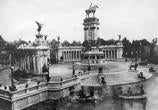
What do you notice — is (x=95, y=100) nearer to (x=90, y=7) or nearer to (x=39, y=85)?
(x=39, y=85)

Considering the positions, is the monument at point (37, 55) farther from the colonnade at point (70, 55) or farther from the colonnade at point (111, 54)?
the colonnade at point (111, 54)

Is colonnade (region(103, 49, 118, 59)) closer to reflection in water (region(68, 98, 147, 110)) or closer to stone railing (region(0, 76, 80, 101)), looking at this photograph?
stone railing (region(0, 76, 80, 101))

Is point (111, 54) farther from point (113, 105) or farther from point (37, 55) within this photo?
point (113, 105)

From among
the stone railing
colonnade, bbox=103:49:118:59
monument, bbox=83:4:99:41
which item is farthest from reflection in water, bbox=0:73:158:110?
colonnade, bbox=103:49:118:59

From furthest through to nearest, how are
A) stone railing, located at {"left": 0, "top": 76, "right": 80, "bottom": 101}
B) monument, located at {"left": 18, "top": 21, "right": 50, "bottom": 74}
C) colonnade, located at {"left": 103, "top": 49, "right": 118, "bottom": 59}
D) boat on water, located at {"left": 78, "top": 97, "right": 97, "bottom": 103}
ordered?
colonnade, located at {"left": 103, "top": 49, "right": 118, "bottom": 59}
monument, located at {"left": 18, "top": 21, "right": 50, "bottom": 74}
boat on water, located at {"left": 78, "top": 97, "right": 97, "bottom": 103}
stone railing, located at {"left": 0, "top": 76, "right": 80, "bottom": 101}

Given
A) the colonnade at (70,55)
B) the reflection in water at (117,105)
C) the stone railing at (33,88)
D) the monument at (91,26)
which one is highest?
the monument at (91,26)

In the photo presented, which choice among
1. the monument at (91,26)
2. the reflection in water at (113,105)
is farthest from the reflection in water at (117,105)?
the monument at (91,26)

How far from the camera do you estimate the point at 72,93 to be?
32.4 meters

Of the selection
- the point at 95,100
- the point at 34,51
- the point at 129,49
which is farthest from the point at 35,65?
the point at 129,49

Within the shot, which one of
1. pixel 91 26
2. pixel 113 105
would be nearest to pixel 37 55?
pixel 113 105

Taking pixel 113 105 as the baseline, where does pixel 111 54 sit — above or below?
above

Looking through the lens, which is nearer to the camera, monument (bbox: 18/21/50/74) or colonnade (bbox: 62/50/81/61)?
monument (bbox: 18/21/50/74)

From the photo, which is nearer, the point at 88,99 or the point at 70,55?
the point at 88,99

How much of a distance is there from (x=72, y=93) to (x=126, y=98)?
840 cm
